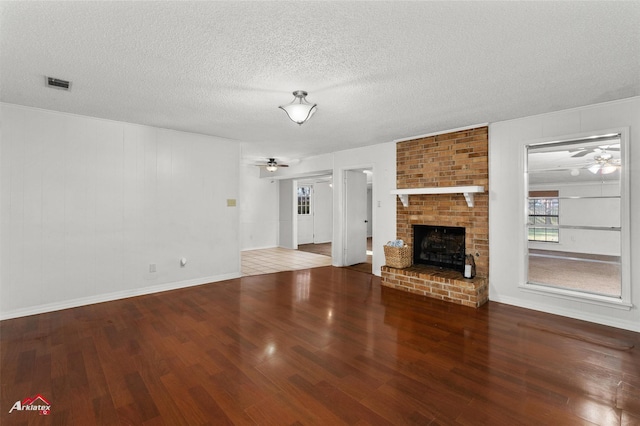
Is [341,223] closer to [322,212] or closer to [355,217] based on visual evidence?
[355,217]

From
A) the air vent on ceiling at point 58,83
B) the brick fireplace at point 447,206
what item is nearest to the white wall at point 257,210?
the brick fireplace at point 447,206

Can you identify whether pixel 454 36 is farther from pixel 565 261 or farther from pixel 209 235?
pixel 565 261

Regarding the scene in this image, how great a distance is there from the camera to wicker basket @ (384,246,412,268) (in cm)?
479

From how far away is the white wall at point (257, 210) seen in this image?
8.77m

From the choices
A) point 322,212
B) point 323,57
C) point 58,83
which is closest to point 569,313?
point 323,57

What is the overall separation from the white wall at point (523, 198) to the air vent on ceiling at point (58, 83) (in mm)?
5123

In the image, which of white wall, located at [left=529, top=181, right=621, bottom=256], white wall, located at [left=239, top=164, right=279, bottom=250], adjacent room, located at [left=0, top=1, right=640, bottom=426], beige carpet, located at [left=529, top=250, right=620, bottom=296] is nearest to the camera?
adjacent room, located at [left=0, top=1, right=640, bottom=426]

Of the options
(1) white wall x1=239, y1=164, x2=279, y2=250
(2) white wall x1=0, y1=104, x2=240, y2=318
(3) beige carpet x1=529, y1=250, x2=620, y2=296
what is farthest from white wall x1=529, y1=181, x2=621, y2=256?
(2) white wall x1=0, y1=104, x2=240, y2=318

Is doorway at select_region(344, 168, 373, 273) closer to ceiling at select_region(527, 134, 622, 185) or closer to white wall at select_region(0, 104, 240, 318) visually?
white wall at select_region(0, 104, 240, 318)

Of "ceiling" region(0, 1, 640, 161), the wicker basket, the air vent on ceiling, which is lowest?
the wicker basket

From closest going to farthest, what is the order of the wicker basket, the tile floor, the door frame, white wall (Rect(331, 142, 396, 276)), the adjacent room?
the adjacent room, the wicker basket, white wall (Rect(331, 142, 396, 276)), the tile floor, the door frame

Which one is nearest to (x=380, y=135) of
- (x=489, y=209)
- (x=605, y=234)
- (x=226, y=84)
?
(x=489, y=209)

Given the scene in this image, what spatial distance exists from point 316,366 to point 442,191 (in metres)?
3.17

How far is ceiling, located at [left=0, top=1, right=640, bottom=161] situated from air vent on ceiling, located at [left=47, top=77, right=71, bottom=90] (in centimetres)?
6
